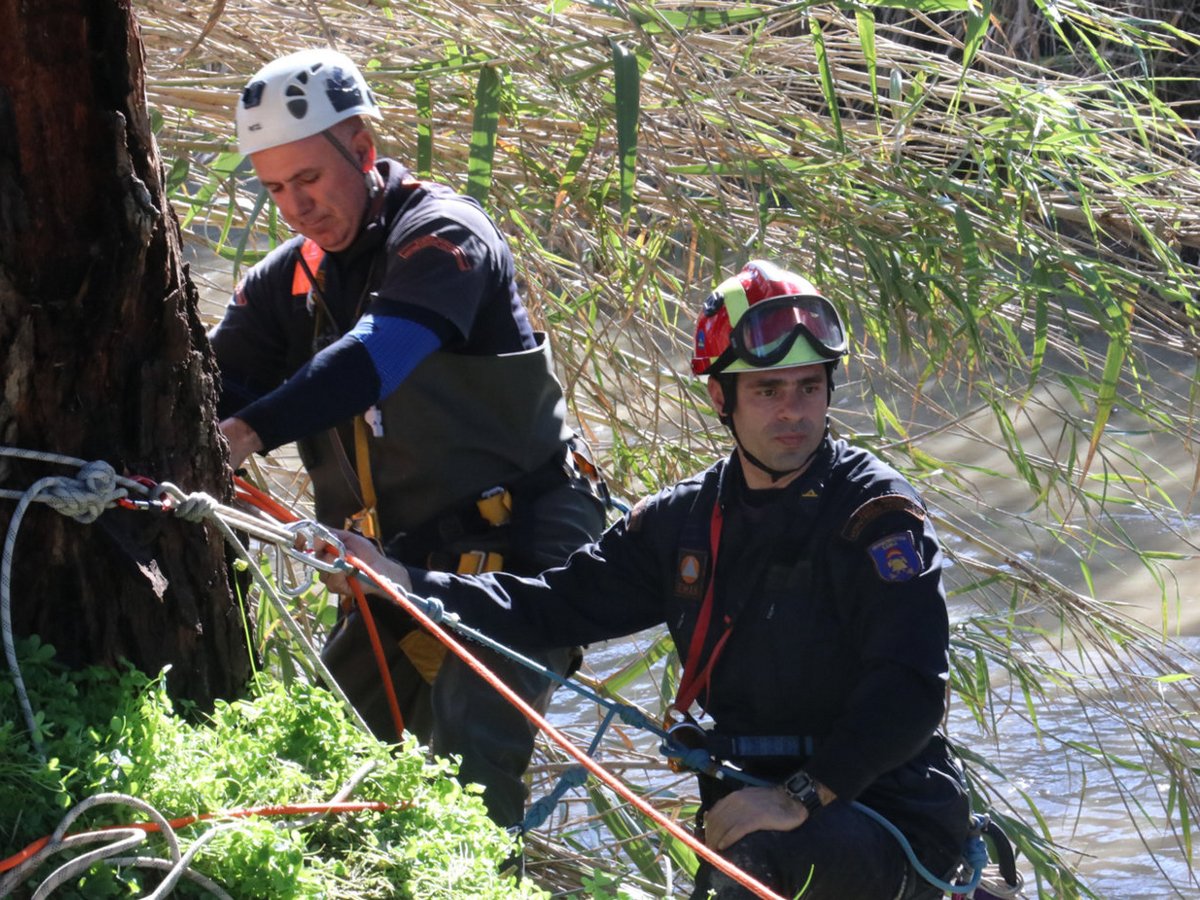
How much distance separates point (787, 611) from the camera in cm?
276

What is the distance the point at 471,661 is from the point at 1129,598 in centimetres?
579

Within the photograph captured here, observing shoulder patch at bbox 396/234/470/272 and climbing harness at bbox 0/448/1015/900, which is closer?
climbing harness at bbox 0/448/1015/900

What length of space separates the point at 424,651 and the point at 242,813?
54.5 inches

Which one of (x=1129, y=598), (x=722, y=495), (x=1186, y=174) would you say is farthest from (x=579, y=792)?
(x=1129, y=598)

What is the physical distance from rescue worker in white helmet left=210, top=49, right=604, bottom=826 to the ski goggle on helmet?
430 millimetres

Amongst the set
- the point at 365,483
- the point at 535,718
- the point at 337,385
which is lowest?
the point at 365,483

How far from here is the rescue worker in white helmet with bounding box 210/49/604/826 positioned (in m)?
3.00

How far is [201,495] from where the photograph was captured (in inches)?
83.1

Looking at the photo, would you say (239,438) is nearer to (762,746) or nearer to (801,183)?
(762,746)

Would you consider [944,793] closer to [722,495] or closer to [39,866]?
[722,495]

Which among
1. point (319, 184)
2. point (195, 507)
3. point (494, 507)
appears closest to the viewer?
point (195, 507)

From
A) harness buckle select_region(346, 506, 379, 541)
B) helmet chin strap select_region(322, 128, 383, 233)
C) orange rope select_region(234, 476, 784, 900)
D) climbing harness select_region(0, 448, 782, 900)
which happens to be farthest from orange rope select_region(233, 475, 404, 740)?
helmet chin strap select_region(322, 128, 383, 233)

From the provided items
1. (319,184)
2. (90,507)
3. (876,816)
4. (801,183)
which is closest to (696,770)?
(876,816)

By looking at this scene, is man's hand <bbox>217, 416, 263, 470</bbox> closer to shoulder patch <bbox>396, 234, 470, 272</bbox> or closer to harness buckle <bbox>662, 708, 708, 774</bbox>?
shoulder patch <bbox>396, 234, 470, 272</bbox>
